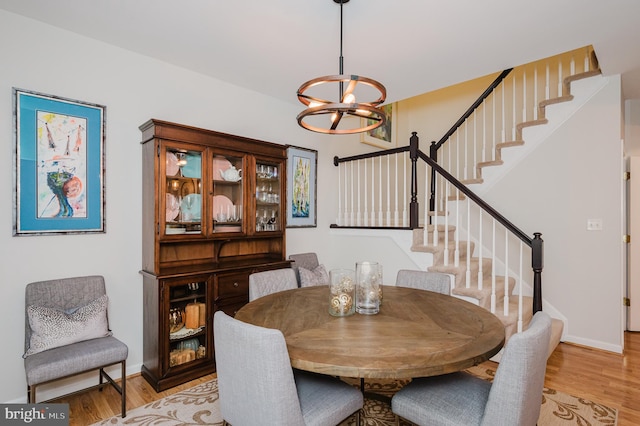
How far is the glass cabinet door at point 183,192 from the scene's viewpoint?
272 cm

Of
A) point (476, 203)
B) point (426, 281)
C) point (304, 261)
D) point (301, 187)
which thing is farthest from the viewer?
point (301, 187)

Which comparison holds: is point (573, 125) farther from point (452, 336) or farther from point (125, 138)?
point (125, 138)

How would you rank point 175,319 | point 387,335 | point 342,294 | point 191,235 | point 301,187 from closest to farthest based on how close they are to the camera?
point 387,335 < point 342,294 < point 175,319 < point 191,235 < point 301,187

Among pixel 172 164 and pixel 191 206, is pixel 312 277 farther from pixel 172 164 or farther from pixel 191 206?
pixel 172 164

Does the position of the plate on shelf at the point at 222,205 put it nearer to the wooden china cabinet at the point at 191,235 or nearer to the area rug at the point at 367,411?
the wooden china cabinet at the point at 191,235

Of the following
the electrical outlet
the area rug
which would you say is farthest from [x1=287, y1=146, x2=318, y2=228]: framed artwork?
the electrical outlet

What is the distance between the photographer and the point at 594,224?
3354 millimetres

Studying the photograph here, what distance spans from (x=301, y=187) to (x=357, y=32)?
6.57 feet

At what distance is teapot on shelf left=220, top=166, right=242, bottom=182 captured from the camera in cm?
307

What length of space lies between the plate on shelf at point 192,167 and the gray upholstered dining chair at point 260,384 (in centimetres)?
176

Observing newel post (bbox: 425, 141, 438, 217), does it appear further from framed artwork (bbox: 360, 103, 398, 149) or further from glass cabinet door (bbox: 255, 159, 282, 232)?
glass cabinet door (bbox: 255, 159, 282, 232)

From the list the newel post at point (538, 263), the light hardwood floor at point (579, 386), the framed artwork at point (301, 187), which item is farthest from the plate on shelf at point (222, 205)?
the newel post at point (538, 263)

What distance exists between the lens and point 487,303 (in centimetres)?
317

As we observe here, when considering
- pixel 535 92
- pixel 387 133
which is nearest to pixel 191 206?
pixel 387 133
